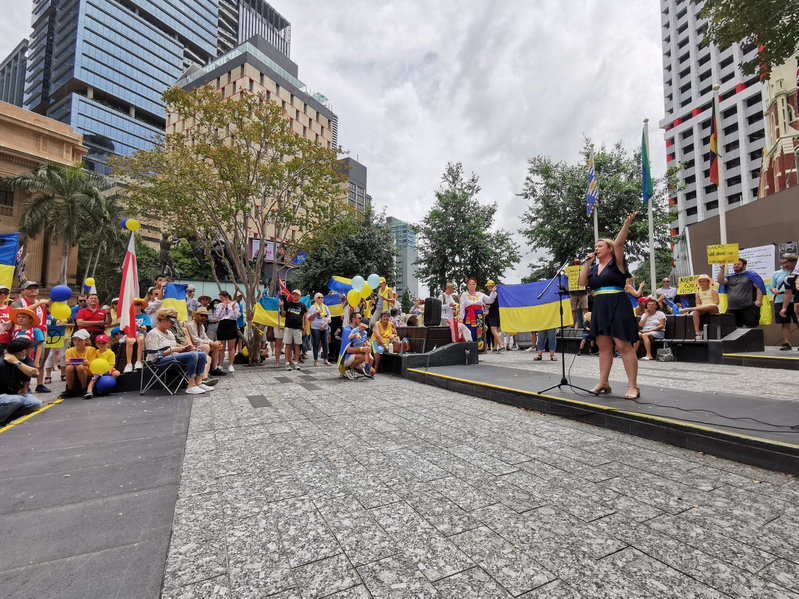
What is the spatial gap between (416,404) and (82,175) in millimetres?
33145

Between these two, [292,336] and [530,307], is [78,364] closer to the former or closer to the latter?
[292,336]

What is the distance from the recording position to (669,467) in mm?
3016

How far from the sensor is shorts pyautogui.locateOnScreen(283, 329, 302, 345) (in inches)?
401

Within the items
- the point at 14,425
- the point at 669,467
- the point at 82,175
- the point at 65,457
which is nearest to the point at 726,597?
the point at 669,467

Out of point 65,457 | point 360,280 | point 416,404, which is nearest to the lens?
point 65,457

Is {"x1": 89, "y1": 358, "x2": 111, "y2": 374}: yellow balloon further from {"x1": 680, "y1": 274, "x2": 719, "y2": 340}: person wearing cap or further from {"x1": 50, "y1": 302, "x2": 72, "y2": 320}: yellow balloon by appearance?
{"x1": 680, "y1": 274, "x2": 719, "y2": 340}: person wearing cap

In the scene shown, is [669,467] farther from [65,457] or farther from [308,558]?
[65,457]

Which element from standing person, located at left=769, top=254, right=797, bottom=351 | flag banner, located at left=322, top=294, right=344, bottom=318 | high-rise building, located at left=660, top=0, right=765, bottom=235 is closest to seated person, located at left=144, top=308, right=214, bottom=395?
flag banner, located at left=322, top=294, right=344, bottom=318

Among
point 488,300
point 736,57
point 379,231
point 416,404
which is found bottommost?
point 416,404

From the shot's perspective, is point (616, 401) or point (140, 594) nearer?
point (140, 594)

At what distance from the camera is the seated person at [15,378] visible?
4.84 meters

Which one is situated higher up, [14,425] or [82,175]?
[82,175]

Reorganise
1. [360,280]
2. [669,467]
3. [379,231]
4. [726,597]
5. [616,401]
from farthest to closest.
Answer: [379,231] → [360,280] → [616,401] → [669,467] → [726,597]

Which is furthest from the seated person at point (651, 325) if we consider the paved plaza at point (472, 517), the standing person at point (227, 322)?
the standing person at point (227, 322)
